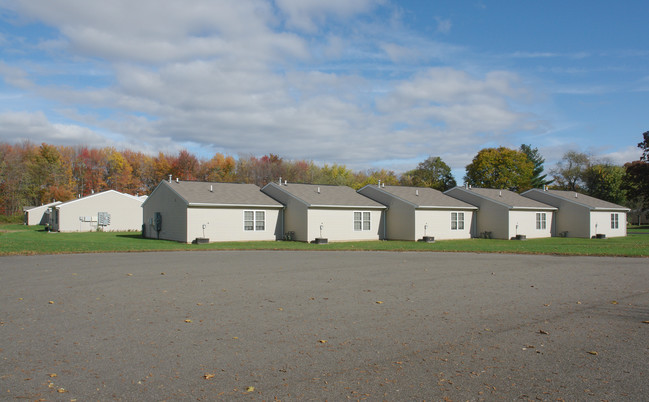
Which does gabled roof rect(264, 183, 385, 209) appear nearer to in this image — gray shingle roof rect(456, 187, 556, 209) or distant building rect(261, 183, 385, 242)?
distant building rect(261, 183, 385, 242)

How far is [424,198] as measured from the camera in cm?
3403

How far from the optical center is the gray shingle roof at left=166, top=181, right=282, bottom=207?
2816 centimetres

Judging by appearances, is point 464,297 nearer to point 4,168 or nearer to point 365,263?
point 365,263

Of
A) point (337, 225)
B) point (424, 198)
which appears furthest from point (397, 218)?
point (337, 225)

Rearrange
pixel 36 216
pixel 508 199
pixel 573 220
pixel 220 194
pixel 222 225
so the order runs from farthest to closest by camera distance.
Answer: pixel 36 216 < pixel 573 220 < pixel 508 199 < pixel 220 194 < pixel 222 225

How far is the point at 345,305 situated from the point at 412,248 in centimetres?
1574

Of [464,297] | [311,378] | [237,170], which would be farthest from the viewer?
[237,170]

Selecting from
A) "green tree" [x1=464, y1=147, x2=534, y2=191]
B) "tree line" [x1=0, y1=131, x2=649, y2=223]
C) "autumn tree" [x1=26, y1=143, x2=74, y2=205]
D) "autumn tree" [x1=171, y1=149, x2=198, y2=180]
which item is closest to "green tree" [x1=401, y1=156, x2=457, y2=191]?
"tree line" [x1=0, y1=131, x2=649, y2=223]

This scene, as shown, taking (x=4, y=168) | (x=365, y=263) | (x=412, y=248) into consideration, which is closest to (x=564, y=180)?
(x=412, y=248)

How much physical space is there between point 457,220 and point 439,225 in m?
2.17

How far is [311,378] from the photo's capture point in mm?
4984

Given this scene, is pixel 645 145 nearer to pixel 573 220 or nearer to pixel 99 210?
pixel 573 220

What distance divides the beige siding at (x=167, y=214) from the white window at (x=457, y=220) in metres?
18.3

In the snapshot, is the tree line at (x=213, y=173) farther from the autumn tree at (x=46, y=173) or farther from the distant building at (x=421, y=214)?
the distant building at (x=421, y=214)
